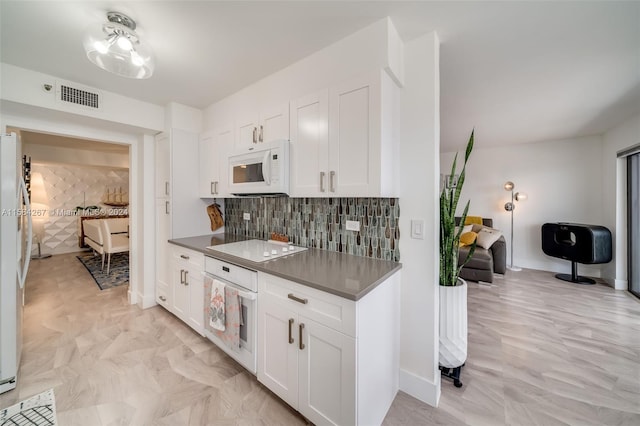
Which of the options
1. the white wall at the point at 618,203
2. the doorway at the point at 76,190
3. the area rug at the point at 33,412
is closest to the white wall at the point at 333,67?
the area rug at the point at 33,412

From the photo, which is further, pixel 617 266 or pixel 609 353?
pixel 617 266

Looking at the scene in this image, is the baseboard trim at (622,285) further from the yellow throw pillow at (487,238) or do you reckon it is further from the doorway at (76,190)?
the doorway at (76,190)

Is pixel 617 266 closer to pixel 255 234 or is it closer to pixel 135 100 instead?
pixel 255 234

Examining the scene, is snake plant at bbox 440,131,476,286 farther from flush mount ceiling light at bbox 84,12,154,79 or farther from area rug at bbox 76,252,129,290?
area rug at bbox 76,252,129,290

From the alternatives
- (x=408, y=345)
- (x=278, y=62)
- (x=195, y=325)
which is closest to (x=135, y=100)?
(x=278, y=62)

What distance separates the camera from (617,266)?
12.0 ft

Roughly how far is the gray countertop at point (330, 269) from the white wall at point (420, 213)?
0.64ft

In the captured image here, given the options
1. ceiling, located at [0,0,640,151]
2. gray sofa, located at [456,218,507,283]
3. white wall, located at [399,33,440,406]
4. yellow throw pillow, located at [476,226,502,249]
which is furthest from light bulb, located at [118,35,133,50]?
yellow throw pillow, located at [476,226,502,249]

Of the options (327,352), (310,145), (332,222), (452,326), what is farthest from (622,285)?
(310,145)

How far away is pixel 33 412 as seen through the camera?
4.91 feet

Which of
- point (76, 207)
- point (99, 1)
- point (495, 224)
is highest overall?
point (99, 1)

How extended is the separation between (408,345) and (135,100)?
361 cm

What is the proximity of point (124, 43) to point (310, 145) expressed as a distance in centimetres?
134

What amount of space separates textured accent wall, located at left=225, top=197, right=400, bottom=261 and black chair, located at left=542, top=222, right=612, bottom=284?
4165 mm
